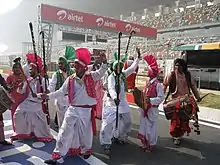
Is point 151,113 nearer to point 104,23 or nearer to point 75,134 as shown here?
point 75,134

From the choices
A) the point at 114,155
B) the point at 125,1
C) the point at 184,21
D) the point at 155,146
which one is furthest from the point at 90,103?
the point at 125,1

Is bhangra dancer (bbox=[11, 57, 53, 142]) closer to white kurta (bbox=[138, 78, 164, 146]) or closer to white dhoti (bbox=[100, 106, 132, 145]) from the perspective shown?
white dhoti (bbox=[100, 106, 132, 145])

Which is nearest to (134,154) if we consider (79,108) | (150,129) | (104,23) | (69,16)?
(150,129)

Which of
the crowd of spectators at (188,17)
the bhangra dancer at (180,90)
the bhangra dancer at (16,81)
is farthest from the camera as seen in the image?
the crowd of spectators at (188,17)

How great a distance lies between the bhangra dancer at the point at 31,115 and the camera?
5270 millimetres

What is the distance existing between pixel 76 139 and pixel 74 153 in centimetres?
26

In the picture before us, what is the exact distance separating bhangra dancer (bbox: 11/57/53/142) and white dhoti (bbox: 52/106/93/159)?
43.7 inches

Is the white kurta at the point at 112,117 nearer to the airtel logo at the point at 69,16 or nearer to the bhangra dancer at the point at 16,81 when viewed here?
the bhangra dancer at the point at 16,81

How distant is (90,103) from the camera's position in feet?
14.2

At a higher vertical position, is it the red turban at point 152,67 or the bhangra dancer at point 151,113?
the red turban at point 152,67

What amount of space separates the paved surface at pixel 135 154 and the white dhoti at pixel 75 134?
0.68ft

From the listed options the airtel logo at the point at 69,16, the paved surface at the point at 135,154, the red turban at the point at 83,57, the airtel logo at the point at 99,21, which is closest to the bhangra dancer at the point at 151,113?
the paved surface at the point at 135,154

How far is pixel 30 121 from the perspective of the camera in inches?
208

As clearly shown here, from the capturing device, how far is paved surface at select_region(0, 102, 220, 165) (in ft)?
14.5
